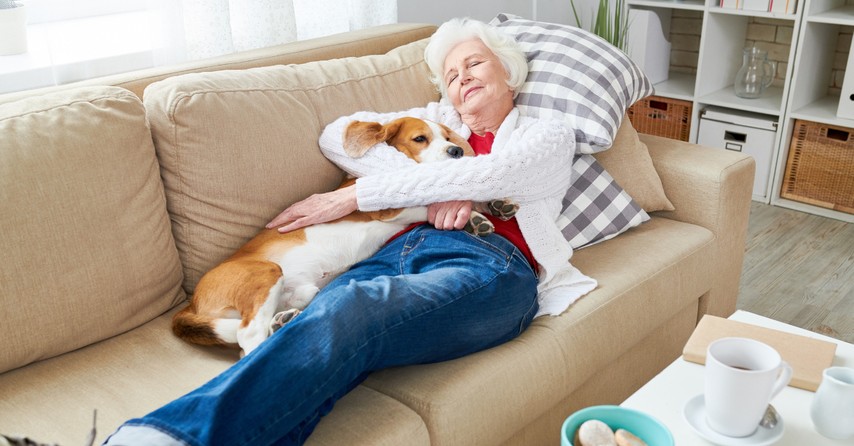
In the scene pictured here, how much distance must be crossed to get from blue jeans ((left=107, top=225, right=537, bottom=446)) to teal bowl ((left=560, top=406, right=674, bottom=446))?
0.34 meters

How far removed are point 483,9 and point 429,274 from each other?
81.2 inches

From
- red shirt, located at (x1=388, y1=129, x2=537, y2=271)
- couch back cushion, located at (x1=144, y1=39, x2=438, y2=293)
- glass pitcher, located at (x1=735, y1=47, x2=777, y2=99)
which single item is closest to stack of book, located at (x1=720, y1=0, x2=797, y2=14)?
glass pitcher, located at (x1=735, y1=47, x2=777, y2=99)

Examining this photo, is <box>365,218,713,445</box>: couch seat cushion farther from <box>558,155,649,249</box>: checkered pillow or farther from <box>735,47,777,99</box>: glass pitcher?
<box>735,47,777,99</box>: glass pitcher

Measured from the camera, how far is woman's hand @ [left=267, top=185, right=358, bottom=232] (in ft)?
5.42

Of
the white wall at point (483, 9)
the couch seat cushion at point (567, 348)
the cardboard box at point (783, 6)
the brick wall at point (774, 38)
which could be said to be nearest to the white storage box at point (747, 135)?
the brick wall at point (774, 38)

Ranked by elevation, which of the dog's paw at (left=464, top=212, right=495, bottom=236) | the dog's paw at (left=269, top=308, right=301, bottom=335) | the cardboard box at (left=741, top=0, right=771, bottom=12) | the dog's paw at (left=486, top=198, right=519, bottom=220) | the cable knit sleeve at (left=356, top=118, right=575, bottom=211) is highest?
the cardboard box at (left=741, top=0, right=771, bottom=12)

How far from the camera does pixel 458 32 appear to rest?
6.53ft

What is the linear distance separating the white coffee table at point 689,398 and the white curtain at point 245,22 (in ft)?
5.12

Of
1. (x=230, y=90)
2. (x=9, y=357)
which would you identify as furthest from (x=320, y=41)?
(x=9, y=357)

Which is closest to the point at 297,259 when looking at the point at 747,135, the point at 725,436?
the point at 725,436

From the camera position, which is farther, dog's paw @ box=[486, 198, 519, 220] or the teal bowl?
dog's paw @ box=[486, 198, 519, 220]

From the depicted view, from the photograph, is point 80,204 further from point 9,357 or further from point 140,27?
point 140,27

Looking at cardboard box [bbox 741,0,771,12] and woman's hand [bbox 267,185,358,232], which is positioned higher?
cardboard box [bbox 741,0,771,12]

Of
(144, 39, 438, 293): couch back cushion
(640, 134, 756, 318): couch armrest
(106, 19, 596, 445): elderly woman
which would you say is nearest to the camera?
(106, 19, 596, 445): elderly woman
